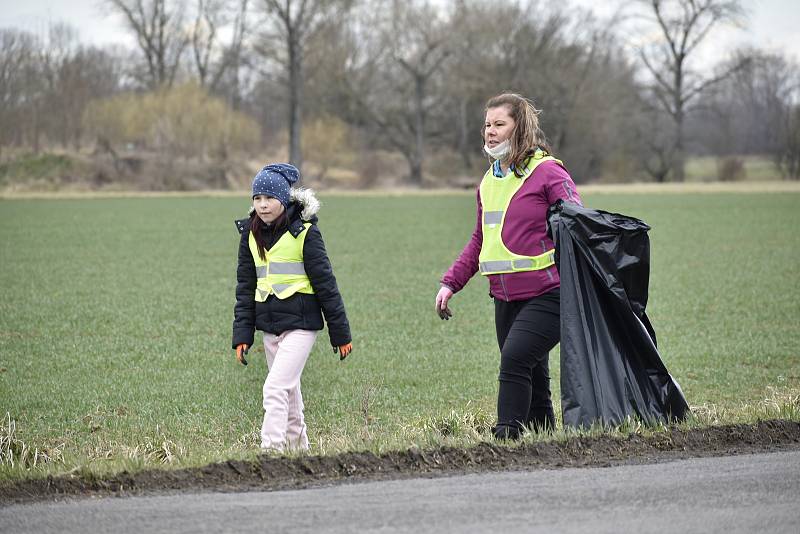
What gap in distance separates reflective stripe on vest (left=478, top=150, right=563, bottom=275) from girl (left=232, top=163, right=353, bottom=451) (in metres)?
0.96

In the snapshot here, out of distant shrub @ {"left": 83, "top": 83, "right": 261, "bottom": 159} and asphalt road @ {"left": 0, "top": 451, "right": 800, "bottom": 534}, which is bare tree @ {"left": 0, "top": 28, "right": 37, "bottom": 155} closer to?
distant shrub @ {"left": 83, "top": 83, "right": 261, "bottom": 159}

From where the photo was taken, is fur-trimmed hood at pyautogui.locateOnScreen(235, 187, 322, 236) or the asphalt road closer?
the asphalt road

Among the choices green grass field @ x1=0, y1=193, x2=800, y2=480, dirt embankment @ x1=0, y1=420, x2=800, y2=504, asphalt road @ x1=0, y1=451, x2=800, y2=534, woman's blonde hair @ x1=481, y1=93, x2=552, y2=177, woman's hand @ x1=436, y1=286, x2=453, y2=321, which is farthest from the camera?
green grass field @ x1=0, y1=193, x2=800, y2=480

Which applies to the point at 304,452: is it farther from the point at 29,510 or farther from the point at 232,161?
the point at 232,161

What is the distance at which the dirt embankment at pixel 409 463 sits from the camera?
4.91 m

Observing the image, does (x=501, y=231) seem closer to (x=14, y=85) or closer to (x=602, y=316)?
(x=602, y=316)

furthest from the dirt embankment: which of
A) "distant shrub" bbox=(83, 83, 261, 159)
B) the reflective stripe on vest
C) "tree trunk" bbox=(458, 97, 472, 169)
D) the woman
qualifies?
"tree trunk" bbox=(458, 97, 472, 169)

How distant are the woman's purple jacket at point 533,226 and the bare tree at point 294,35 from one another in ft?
200

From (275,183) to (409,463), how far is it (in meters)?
1.80

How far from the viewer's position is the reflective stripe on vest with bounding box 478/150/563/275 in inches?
225

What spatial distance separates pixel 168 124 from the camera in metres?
63.0

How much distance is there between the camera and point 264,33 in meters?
69.4

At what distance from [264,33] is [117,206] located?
2849 centimetres

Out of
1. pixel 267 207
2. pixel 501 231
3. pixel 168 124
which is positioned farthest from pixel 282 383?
pixel 168 124
